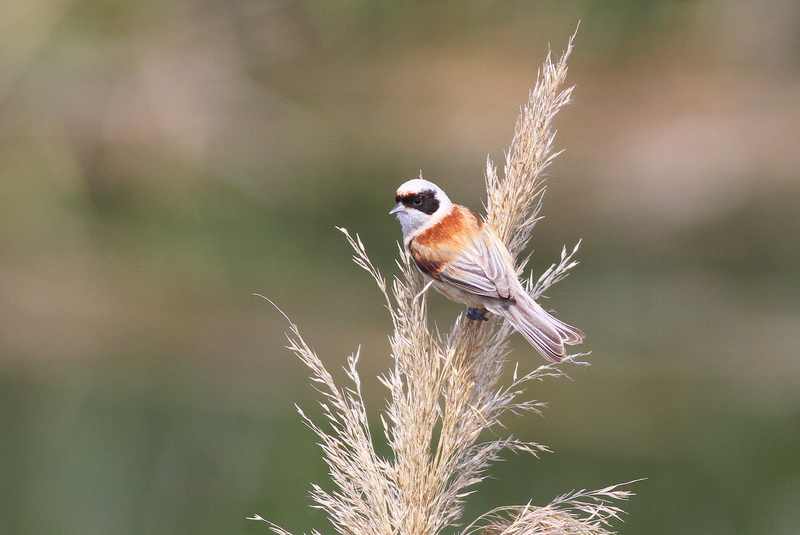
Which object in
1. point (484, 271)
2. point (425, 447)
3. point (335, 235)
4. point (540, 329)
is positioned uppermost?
point (335, 235)

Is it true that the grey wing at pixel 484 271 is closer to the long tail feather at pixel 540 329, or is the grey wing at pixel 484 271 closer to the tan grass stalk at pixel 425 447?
the long tail feather at pixel 540 329

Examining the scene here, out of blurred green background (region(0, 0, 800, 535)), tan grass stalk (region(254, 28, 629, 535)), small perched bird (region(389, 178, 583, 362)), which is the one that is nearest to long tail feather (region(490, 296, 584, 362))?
small perched bird (region(389, 178, 583, 362))

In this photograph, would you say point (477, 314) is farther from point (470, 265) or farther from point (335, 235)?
point (335, 235)

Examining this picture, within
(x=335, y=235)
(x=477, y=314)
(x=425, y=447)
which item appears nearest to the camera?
(x=425, y=447)

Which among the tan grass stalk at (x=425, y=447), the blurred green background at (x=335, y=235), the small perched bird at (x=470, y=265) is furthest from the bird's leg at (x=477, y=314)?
the blurred green background at (x=335, y=235)

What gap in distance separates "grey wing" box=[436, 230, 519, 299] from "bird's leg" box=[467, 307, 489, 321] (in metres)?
0.06

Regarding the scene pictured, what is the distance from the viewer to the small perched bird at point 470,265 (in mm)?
2141

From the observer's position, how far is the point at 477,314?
7.37 feet

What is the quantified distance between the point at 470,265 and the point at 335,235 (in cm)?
570

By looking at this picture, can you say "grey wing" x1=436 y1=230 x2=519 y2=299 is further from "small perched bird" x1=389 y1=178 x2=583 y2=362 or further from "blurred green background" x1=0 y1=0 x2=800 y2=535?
"blurred green background" x1=0 y1=0 x2=800 y2=535

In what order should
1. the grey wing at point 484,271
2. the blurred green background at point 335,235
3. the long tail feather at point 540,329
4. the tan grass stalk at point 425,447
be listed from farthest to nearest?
the blurred green background at point 335,235
the grey wing at point 484,271
the long tail feather at point 540,329
the tan grass stalk at point 425,447

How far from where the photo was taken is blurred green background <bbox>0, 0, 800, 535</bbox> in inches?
179

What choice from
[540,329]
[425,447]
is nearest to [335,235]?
[540,329]

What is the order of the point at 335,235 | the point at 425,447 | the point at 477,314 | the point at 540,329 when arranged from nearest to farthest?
1. the point at 425,447
2. the point at 540,329
3. the point at 477,314
4. the point at 335,235
